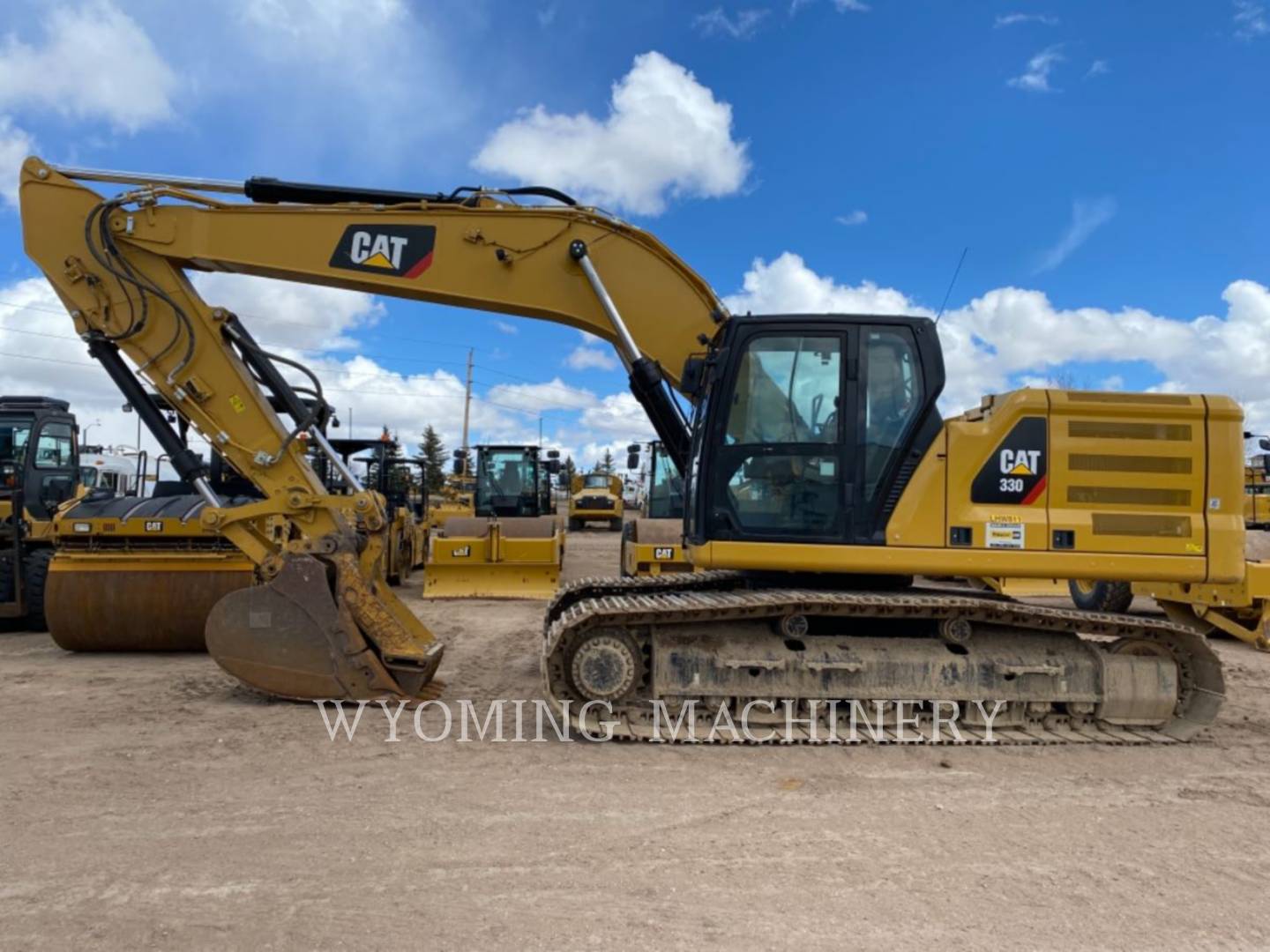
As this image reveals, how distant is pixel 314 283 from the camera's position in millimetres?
6238

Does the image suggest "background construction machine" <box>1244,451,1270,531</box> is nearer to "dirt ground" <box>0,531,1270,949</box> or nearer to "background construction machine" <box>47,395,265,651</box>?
"dirt ground" <box>0,531,1270,949</box>

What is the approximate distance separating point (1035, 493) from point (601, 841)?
3.52 meters

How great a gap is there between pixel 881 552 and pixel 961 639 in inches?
36.4

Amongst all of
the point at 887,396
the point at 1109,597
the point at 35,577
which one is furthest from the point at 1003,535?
the point at 35,577

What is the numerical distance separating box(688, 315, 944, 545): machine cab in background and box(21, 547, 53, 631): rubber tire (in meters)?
8.09

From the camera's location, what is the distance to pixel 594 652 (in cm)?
543

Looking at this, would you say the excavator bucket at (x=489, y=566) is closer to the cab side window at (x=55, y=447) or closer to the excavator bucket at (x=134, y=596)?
the excavator bucket at (x=134, y=596)

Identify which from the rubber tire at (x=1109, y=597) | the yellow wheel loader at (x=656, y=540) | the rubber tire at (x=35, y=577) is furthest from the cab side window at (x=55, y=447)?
the rubber tire at (x=1109, y=597)

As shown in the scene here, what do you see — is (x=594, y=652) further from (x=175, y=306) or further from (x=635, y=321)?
(x=175, y=306)

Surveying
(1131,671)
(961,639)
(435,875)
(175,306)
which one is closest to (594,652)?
(435,875)

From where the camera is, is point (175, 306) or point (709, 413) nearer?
point (709, 413)

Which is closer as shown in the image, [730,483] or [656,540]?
[730,483]

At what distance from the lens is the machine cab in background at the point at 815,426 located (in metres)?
5.34

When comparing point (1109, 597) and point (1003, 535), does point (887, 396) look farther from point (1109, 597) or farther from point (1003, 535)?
point (1109, 597)
